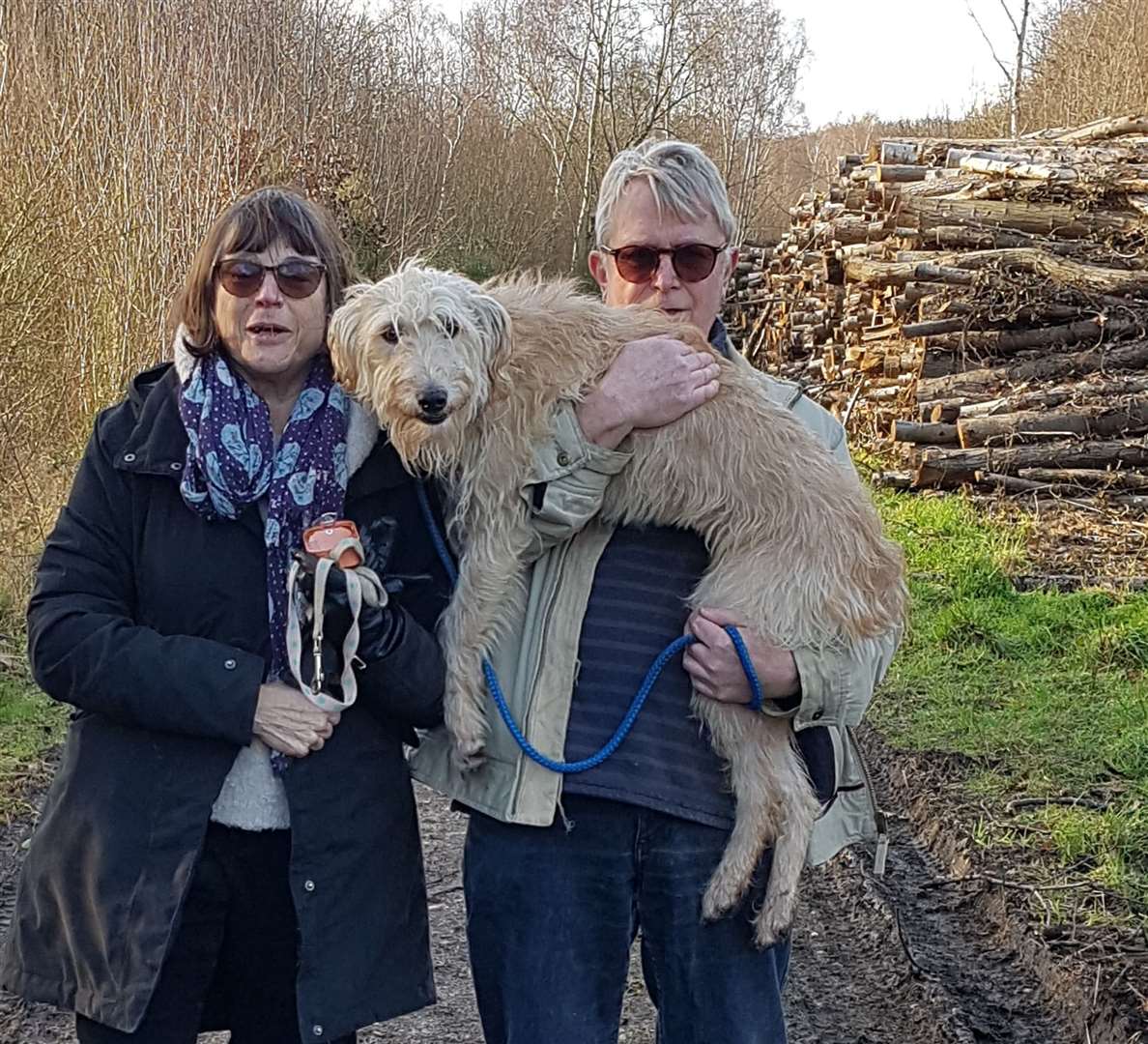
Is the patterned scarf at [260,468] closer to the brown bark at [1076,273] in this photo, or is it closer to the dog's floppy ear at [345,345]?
the dog's floppy ear at [345,345]

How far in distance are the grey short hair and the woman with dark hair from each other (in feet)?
2.31

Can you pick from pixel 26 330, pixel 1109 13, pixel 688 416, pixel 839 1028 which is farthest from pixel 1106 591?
pixel 1109 13

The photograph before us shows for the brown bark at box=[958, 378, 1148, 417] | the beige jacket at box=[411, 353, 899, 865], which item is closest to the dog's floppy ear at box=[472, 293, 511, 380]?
the beige jacket at box=[411, 353, 899, 865]

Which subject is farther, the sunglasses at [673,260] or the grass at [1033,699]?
the grass at [1033,699]

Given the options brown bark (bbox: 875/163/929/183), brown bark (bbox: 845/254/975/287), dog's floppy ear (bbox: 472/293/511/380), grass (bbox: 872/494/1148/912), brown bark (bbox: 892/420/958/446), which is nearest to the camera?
dog's floppy ear (bbox: 472/293/511/380)

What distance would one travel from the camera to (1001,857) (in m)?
4.98

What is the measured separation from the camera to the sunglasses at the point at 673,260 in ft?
9.30

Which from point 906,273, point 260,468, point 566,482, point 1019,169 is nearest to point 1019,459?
point 906,273

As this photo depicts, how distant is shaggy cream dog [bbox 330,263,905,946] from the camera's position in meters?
2.79

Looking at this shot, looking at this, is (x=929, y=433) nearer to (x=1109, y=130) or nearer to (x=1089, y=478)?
(x=1089, y=478)

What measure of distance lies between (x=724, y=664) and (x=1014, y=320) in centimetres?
967

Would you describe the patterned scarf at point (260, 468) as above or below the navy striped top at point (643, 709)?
above

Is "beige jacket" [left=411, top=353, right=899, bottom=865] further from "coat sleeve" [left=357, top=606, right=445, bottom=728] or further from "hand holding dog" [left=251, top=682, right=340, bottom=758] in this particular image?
"hand holding dog" [left=251, top=682, right=340, bottom=758]

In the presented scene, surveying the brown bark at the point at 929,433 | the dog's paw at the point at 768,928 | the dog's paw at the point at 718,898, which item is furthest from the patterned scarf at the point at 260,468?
the brown bark at the point at 929,433
